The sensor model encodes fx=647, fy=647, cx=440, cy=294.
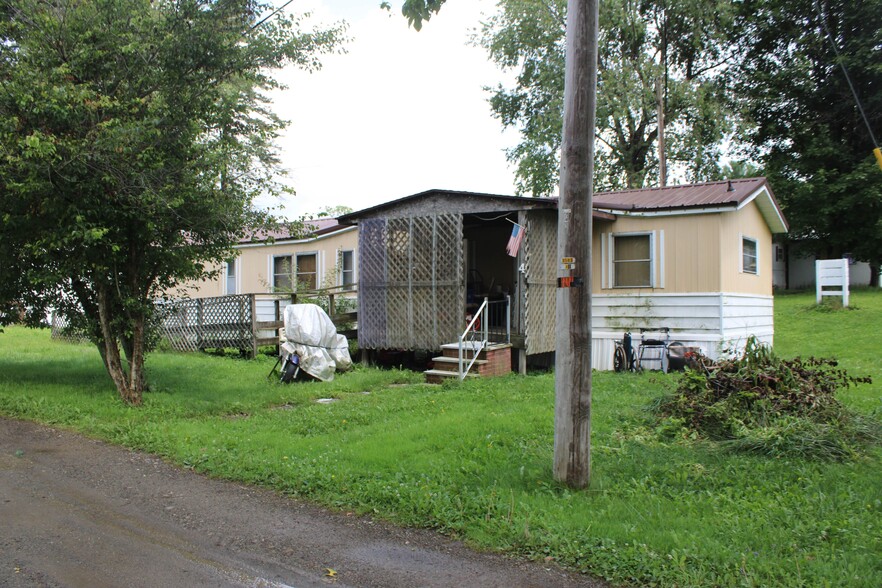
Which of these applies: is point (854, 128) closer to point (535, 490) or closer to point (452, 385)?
point (452, 385)

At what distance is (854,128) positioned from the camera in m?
26.7

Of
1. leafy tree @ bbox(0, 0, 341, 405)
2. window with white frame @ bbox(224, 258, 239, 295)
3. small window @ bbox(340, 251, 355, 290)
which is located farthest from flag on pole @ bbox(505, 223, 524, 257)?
window with white frame @ bbox(224, 258, 239, 295)

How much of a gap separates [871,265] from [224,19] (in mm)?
28794

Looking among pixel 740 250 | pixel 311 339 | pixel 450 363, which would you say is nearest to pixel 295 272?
pixel 311 339

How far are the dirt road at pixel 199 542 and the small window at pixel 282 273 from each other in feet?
40.8

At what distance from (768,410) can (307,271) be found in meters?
13.5

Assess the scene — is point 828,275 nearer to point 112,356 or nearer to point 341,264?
point 341,264

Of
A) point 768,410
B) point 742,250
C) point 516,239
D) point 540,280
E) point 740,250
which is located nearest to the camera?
point 768,410

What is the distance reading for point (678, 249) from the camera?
12.5 metres

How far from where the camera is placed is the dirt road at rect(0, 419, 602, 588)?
149 inches

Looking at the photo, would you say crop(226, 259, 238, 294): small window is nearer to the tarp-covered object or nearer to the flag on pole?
the tarp-covered object

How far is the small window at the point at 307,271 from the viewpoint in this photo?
58.3 ft

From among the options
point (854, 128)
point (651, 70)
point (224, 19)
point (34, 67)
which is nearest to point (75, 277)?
point (34, 67)

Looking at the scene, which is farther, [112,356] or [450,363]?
[450,363]
